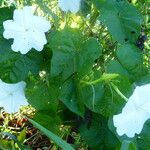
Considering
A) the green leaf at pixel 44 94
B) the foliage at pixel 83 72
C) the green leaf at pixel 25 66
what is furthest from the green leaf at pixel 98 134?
the green leaf at pixel 25 66

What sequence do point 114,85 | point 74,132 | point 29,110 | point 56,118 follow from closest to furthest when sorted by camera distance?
point 114,85 < point 56,118 < point 74,132 < point 29,110

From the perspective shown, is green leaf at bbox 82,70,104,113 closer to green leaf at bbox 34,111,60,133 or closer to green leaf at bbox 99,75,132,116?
green leaf at bbox 99,75,132,116

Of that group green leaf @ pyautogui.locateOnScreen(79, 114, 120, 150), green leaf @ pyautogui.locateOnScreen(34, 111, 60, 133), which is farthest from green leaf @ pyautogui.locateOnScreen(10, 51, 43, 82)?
green leaf @ pyautogui.locateOnScreen(79, 114, 120, 150)

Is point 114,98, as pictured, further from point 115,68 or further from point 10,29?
point 10,29

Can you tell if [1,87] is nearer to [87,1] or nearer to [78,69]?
[78,69]

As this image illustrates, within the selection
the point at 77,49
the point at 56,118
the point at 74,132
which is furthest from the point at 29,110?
the point at 77,49

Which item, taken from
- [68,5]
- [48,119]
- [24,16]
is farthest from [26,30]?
[48,119]
